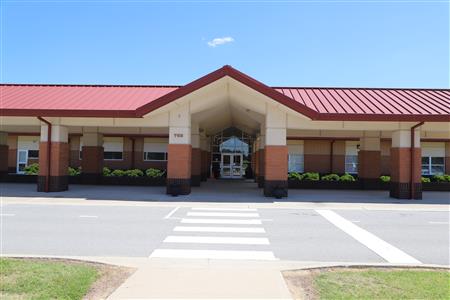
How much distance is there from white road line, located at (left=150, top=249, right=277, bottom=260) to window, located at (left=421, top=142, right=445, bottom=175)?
26.1 metres

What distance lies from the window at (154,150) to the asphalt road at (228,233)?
15131 mm

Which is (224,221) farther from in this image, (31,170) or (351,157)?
(31,170)

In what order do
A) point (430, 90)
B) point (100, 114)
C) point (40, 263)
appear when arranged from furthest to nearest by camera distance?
point (430, 90) → point (100, 114) → point (40, 263)

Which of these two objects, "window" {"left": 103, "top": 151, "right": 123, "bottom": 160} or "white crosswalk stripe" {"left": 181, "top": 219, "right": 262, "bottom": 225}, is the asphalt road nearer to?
"white crosswalk stripe" {"left": 181, "top": 219, "right": 262, "bottom": 225}

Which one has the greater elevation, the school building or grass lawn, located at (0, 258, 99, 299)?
the school building

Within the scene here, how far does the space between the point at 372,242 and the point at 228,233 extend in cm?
359

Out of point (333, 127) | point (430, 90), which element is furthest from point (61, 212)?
point (430, 90)

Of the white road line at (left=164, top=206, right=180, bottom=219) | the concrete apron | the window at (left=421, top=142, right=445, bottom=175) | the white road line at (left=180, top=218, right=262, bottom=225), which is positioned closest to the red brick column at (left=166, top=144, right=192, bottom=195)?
the white road line at (left=164, top=206, right=180, bottom=219)

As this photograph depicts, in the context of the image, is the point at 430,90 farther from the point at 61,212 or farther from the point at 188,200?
the point at 61,212

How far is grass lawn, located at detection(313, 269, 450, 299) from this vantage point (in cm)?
601

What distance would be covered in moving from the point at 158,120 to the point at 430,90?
55.2 feet

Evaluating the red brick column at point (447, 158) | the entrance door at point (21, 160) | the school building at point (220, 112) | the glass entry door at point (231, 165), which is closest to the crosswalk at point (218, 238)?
the school building at point (220, 112)

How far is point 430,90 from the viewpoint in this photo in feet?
85.7

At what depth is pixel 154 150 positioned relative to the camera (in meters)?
31.5
